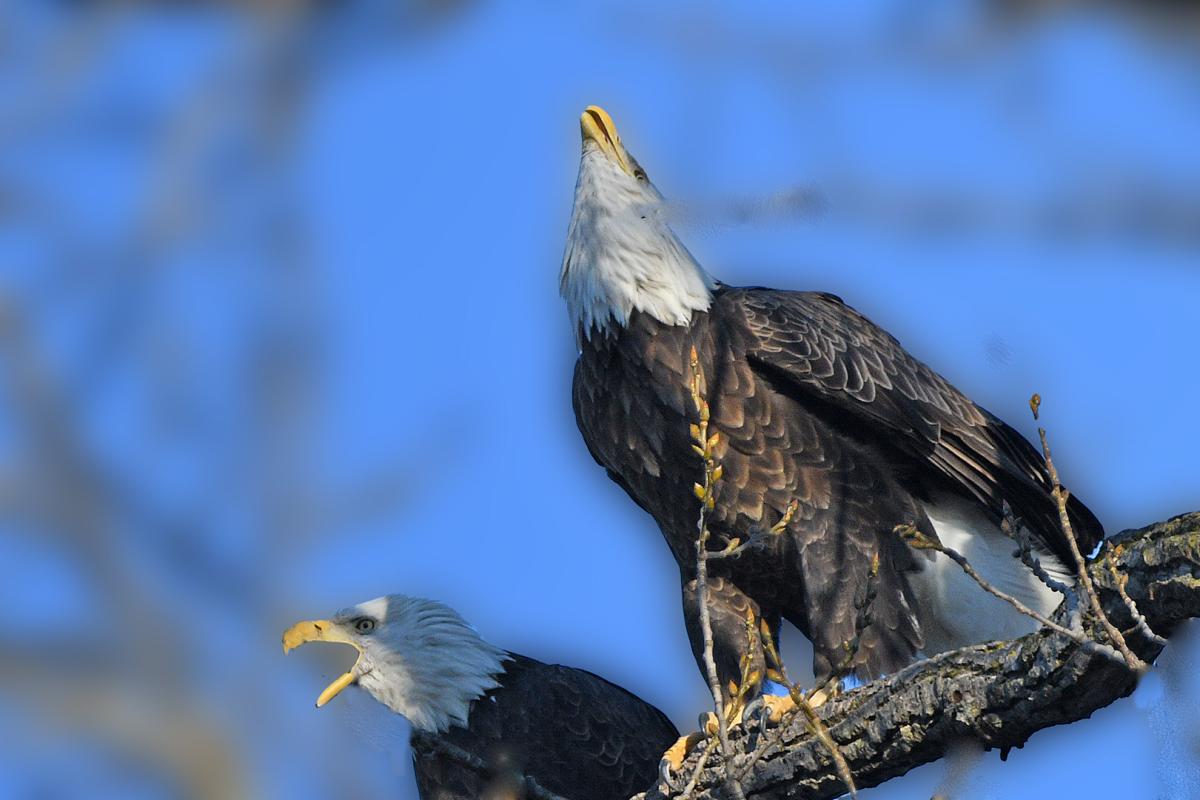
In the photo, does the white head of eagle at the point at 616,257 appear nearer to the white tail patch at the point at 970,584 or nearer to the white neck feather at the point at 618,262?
the white neck feather at the point at 618,262

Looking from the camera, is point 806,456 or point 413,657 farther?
point 413,657

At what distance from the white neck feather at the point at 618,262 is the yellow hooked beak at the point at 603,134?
3cm

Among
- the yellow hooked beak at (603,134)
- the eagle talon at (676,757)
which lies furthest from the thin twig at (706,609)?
the yellow hooked beak at (603,134)

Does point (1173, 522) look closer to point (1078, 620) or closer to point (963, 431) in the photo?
point (1078, 620)

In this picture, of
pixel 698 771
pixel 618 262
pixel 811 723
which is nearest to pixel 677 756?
pixel 698 771

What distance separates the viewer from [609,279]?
4703 mm

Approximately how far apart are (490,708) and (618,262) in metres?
1.50

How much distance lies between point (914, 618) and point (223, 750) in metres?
1.93

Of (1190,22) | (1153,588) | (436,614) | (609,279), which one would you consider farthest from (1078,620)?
(436,614)

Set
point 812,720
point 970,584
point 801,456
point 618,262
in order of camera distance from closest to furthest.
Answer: point 812,720 → point 801,456 → point 970,584 → point 618,262

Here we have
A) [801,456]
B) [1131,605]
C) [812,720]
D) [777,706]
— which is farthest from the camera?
[801,456]

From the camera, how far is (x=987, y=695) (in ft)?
10.2

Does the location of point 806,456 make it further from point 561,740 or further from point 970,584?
point 561,740

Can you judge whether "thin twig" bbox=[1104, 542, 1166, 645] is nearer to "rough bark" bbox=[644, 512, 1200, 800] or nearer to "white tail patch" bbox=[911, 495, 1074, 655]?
"rough bark" bbox=[644, 512, 1200, 800]
